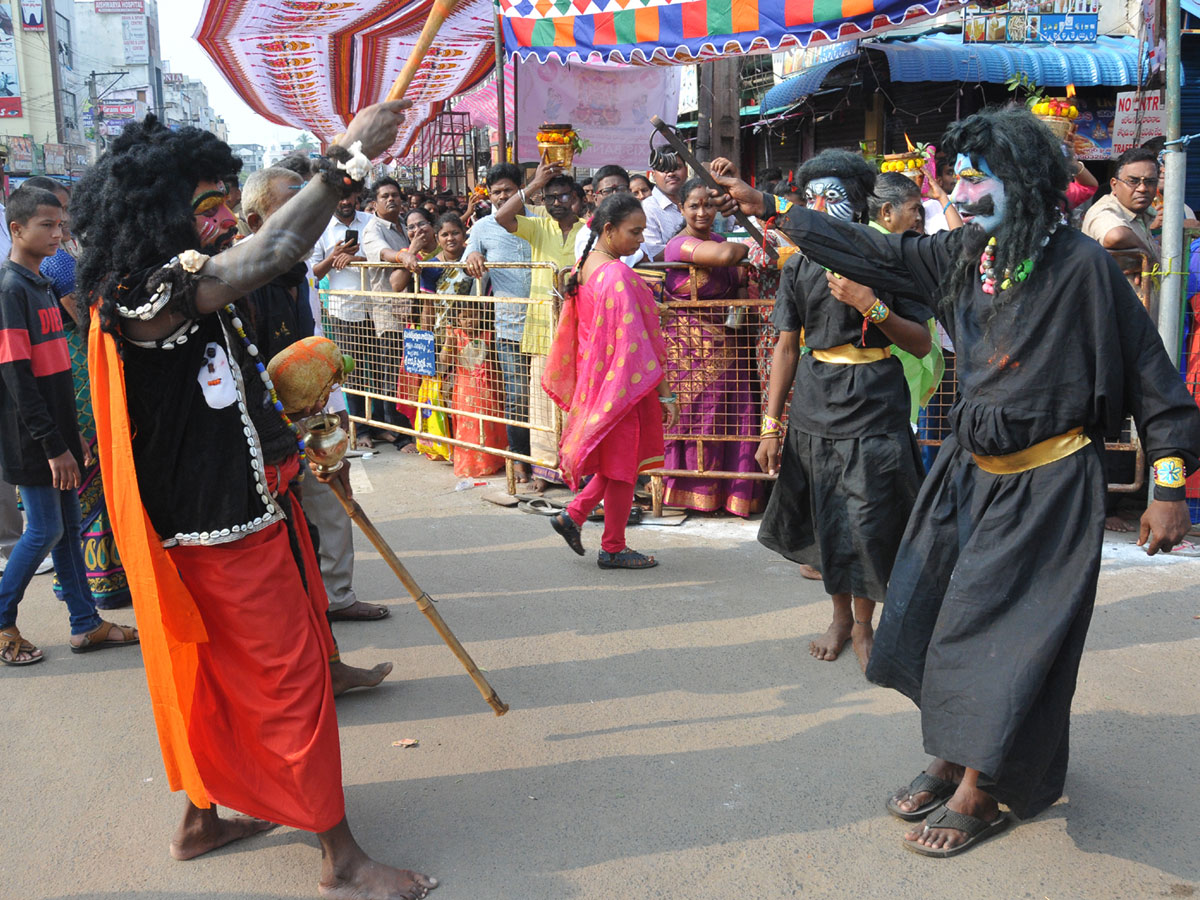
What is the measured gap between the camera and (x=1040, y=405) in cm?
273

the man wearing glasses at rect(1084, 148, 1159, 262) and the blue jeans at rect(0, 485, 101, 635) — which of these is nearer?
the blue jeans at rect(0, 485, 101, 635)

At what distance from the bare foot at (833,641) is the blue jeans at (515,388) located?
3.22m

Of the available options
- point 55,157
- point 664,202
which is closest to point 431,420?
point 664,202

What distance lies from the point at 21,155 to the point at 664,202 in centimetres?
4470

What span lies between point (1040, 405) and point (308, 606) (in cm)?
208

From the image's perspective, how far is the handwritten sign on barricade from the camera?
7.70m

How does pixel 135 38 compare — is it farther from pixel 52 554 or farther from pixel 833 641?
pixel 833 641

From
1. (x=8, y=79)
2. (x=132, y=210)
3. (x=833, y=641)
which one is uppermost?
(x=8, y=79)

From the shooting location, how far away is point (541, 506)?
6590 mm

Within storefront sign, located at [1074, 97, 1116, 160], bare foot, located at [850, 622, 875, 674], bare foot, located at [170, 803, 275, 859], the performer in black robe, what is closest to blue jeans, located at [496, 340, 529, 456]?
the performer in black robe

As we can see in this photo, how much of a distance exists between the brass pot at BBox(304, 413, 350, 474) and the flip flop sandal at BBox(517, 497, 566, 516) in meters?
3.38

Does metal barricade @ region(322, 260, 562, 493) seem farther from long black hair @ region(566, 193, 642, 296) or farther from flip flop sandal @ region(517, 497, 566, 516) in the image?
long black hair @ region(566, 193, 642, 296)

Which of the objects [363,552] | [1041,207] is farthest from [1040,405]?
[363,552]

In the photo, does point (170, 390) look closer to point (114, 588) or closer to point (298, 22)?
point (114, 588)
